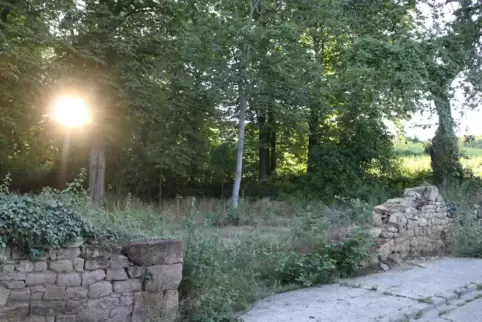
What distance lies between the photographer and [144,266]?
220 inches

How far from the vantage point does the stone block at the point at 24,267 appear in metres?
4.85

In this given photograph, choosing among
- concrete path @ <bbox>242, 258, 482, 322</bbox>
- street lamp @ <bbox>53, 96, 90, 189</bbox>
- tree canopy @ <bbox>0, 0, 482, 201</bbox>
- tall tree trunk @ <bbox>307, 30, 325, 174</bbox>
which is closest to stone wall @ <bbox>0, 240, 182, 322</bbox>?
concrete path @ <bbox>242, 258, 482, 322</bbox>

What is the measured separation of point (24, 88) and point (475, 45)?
51.7 feet

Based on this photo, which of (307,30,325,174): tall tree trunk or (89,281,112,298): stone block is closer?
(89,281,112,298): stone block

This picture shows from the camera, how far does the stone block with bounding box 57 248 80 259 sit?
5105 mm

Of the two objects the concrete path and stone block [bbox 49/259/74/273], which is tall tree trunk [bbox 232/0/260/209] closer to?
the concrete path

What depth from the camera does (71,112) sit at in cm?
1644

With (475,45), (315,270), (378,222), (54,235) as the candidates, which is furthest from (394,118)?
(54,235)

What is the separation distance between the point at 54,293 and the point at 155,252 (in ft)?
3.91

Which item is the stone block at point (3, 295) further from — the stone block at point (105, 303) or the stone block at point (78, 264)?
the stone block at point (105, 303)

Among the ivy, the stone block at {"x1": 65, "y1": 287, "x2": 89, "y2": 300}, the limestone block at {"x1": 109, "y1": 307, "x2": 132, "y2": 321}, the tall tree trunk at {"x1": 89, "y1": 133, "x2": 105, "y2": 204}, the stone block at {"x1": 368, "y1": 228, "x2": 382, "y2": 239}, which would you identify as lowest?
the limestone block at {"x1": 109, "y1": 307, "x2": 132, "y2": 321}

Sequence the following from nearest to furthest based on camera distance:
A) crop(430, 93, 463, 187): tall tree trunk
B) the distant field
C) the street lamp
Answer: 1. the street lamp
2. crop(430, 93, 463, 187): tall tree trunk
3. the distant field

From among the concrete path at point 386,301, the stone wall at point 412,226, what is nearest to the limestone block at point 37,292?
the concrete path at point 386,301

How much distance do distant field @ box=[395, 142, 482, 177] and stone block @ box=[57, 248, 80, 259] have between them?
16.7 meters
